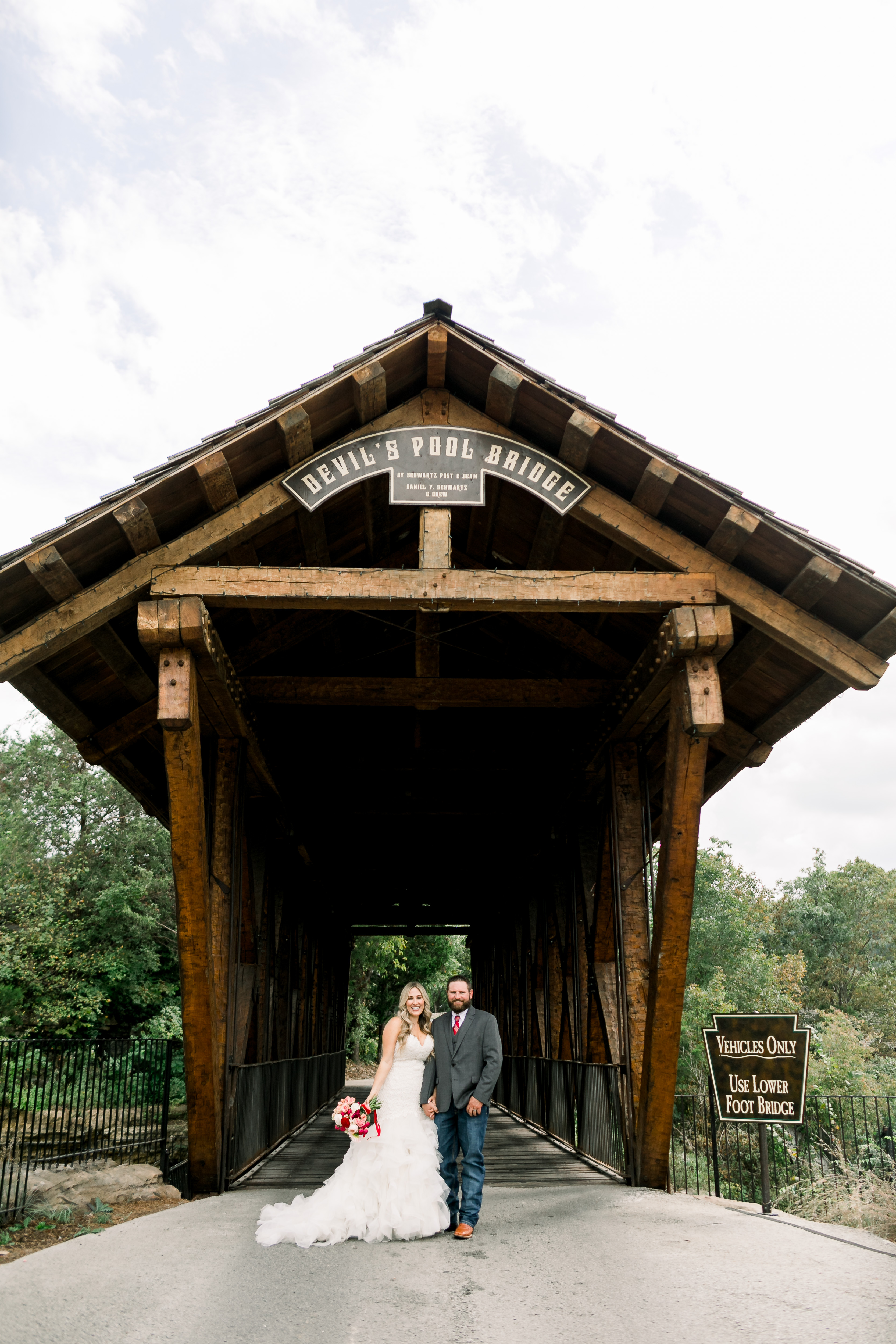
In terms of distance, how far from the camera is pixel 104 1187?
691 cm

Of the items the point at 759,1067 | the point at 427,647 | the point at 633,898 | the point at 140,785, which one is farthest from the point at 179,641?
the point at 759,1067

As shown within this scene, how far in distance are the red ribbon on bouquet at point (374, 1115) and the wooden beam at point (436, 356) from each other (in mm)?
4851

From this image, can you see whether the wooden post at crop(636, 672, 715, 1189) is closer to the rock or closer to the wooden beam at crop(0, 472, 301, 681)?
the wooden beam at crop(0, 472, 301, 681)

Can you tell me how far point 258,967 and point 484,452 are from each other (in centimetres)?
548

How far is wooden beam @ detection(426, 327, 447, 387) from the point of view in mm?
6570

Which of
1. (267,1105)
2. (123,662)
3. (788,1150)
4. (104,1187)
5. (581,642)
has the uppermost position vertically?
(581,642)

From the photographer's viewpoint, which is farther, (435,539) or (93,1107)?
(93,1107)

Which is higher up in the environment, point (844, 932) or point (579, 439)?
point (579, 439)

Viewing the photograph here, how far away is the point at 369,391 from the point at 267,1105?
6.72m

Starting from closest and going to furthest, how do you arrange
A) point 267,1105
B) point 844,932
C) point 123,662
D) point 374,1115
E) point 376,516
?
point 374,1115
point 123,662
point 376,516
point 267,1105
point 844,932

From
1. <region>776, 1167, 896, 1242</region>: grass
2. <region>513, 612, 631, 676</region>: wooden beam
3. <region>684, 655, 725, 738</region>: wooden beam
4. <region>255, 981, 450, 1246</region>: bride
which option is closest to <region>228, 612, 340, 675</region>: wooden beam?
<region>513, 612, 631, 676</region>: wooden beam

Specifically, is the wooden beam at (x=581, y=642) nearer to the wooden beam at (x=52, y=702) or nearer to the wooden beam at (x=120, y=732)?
the wooden beam at (x=120, y=732)

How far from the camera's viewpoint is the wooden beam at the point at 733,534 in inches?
239

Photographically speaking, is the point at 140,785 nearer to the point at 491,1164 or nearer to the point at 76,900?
the point at 491,1164
